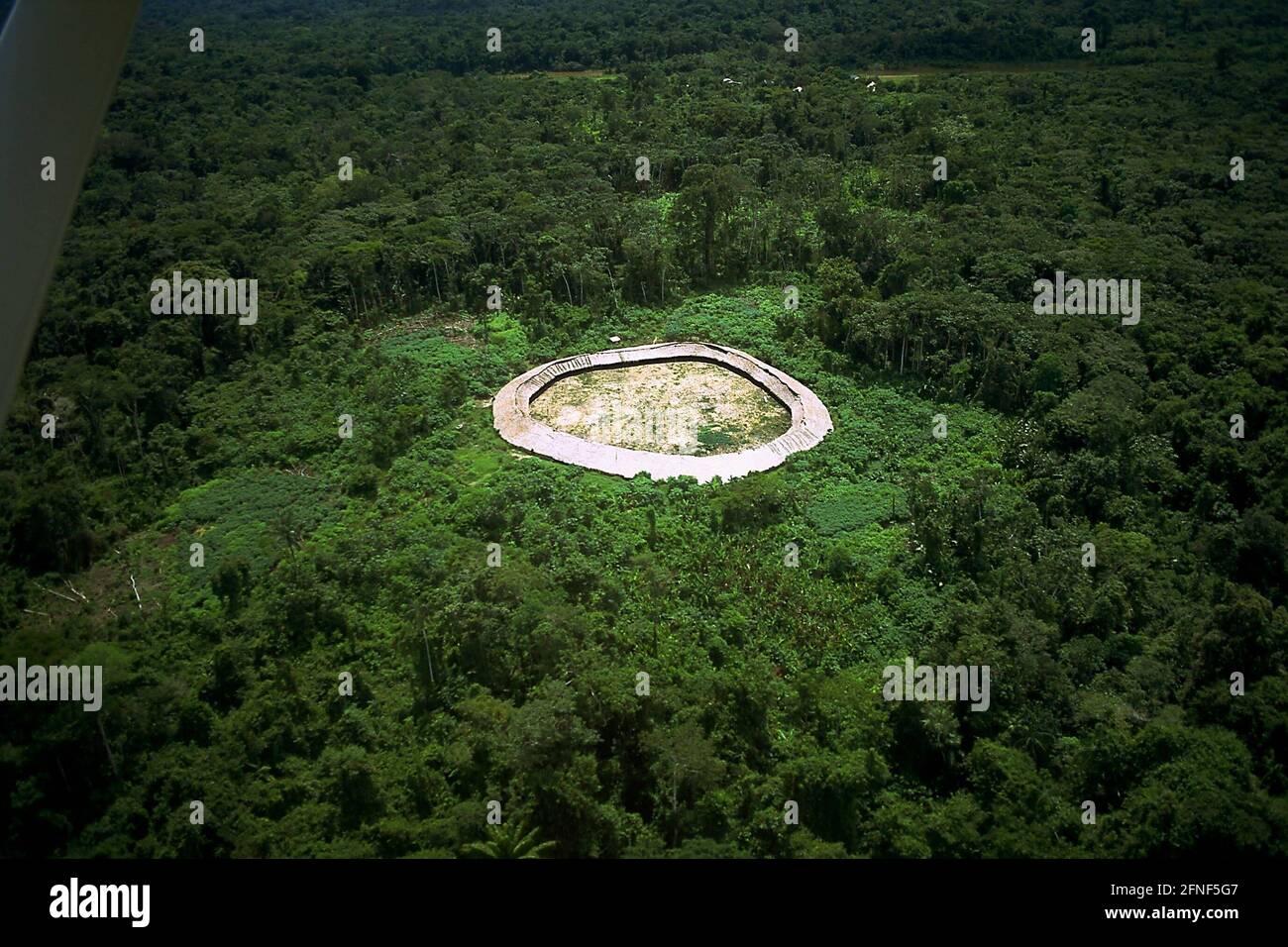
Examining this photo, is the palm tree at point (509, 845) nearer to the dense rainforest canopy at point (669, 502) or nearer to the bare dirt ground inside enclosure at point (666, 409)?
the dense rainforest canopy at point (669, 502)

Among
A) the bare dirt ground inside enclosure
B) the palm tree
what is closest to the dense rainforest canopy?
the palm tree

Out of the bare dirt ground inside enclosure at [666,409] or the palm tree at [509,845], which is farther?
the bare dirt ground inside enclosure at [666,409]

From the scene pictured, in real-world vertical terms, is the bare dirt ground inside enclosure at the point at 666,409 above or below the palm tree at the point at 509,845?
above

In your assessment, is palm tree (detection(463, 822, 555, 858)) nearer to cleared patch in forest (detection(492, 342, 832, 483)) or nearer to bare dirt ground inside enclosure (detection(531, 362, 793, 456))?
cleared patch in forest (detection(492, 342, 832, 483))

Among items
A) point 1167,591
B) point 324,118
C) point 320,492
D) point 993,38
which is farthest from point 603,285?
point 993,38

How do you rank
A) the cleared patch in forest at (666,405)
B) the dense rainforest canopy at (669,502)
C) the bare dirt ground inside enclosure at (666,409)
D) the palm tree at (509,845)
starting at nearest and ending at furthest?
the palm tree at (509,845) < the dense rainforest canopy at (669,502) < the cleared patch in forest at (666,405) < the bare dirt ground inside enclosure at (666,409)

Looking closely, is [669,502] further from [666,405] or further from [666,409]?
[666,405]

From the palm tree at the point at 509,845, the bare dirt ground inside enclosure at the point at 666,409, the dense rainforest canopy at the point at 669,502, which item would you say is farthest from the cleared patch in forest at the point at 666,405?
the palm tree at the point at 509,845
